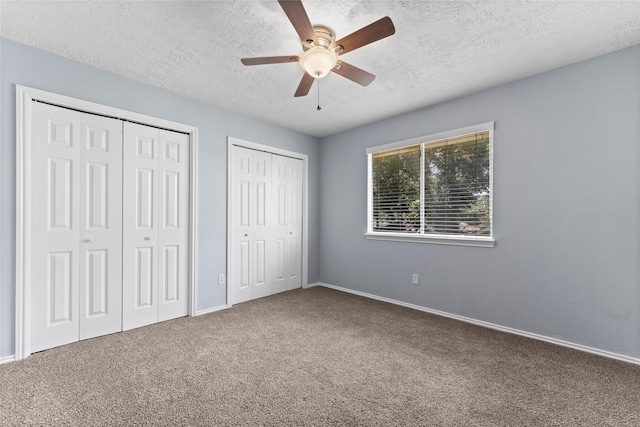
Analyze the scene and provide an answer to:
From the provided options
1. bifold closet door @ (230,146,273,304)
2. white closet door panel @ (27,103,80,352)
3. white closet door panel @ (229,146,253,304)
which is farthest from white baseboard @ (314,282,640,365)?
white closet door panel @ (27,103,80,352)

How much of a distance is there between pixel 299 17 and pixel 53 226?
2623mm

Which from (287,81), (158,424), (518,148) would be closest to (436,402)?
(158,424)

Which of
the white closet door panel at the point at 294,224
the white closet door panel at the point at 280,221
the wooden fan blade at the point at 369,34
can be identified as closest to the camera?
the wooden fan blade at the point at 369,34

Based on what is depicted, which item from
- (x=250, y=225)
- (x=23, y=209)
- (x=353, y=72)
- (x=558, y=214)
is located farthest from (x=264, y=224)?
(x=558, y=214)

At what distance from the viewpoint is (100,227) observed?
9.00 ft

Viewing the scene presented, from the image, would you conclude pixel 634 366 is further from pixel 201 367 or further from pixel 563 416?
pixel 201 367

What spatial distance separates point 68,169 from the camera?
256cm

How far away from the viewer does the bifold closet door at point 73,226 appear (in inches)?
95.0

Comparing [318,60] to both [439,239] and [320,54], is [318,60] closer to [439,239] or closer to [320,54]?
[320,54]

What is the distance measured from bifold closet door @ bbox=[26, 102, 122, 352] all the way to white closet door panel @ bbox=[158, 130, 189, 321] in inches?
15.5

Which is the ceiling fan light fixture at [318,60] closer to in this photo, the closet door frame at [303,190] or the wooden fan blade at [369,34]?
the wooden fan blade at [369,34]

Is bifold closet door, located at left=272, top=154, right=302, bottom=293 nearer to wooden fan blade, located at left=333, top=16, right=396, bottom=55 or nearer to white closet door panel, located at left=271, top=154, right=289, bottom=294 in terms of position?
white closet door panel, located at left=271, top=154, right=289, bottom=294

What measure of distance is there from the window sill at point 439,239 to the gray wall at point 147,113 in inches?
74.6

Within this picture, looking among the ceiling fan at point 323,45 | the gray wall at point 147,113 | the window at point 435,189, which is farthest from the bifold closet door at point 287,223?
the ceiling fan at point 323,45
